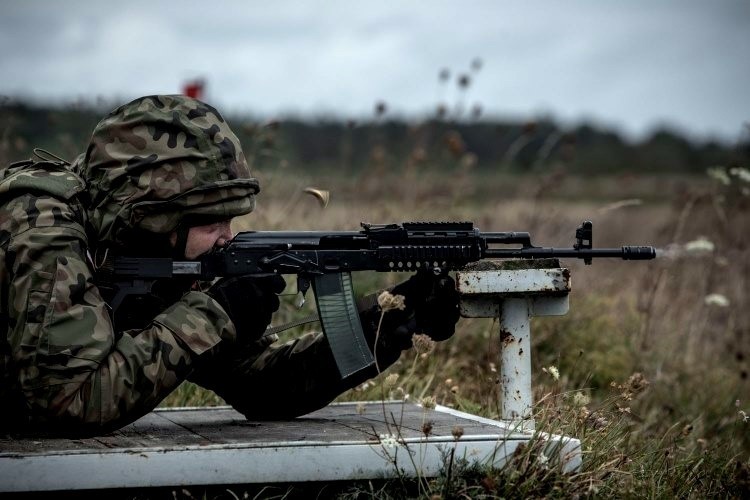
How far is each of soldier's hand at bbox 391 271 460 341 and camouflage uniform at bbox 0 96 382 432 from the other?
0.42 meters

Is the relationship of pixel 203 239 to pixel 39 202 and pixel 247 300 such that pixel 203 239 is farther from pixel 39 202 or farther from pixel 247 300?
pixel 39 202

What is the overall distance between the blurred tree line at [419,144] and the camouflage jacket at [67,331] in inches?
117

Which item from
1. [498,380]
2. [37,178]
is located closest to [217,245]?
[37,178]

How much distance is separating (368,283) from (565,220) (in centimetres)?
219

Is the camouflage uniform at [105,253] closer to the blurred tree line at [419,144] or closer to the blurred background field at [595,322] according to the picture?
the blurred background field at [595,322]

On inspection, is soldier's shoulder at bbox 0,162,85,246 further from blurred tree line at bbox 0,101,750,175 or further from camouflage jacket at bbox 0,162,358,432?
blurred tree line at bbox 0,101,750,175

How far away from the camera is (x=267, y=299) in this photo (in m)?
3.55

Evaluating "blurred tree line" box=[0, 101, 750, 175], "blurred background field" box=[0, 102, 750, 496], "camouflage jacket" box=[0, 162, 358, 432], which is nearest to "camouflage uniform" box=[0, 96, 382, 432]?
"camouflage jacket" box=[0, 162, 358, 432]

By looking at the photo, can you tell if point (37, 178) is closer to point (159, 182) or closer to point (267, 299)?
point (159, 182)

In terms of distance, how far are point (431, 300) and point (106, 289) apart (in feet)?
4.19

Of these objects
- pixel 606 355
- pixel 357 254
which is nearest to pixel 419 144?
pixel 606 355

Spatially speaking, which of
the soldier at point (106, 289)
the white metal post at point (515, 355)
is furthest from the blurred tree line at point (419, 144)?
the white metal post at point (515, 355)

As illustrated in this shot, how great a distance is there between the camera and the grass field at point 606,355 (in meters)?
3.64

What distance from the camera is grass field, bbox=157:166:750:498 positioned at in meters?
3.64
